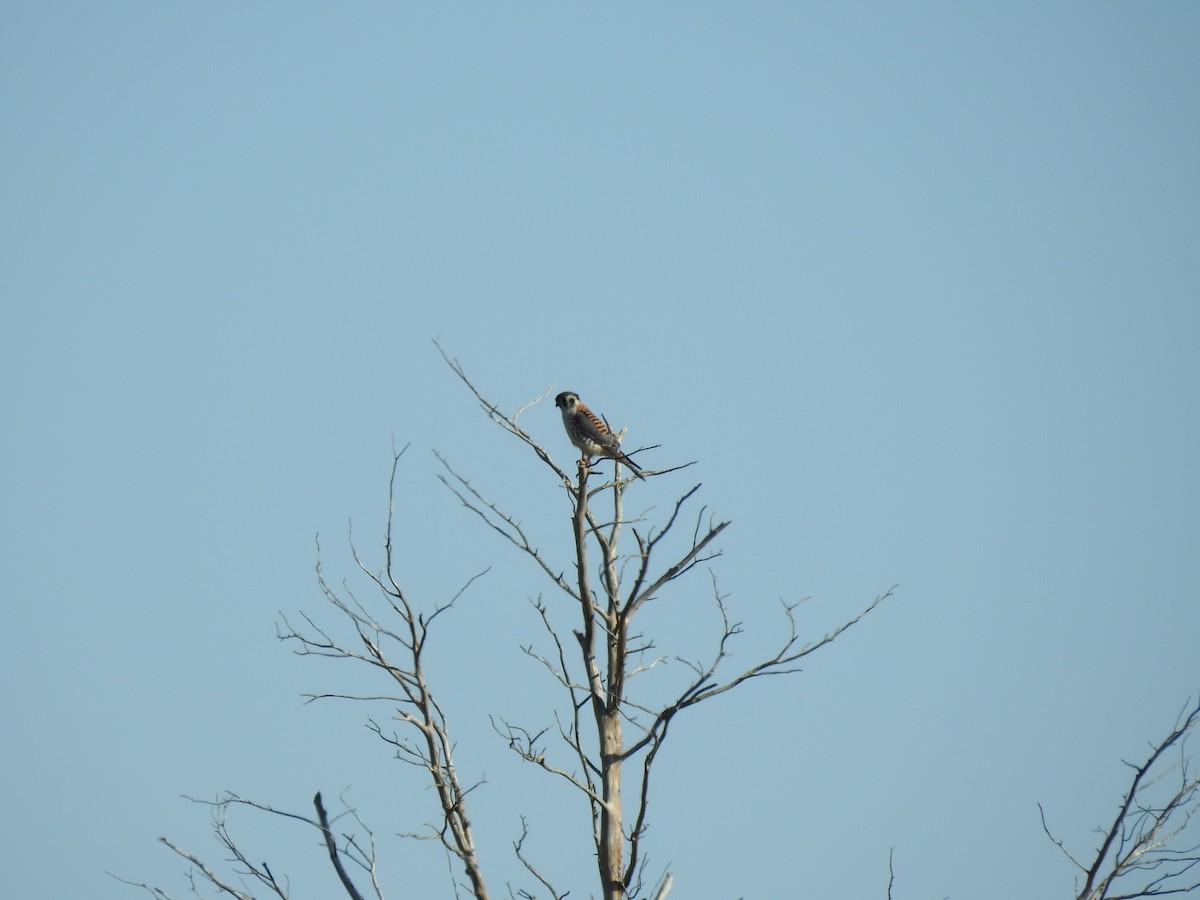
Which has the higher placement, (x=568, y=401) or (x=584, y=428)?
(x=568, y=401)

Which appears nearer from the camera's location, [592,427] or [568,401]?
[592,427]

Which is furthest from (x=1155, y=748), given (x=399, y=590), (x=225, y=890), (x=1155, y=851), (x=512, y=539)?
(x=225, y=890)

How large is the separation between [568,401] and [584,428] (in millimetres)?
600

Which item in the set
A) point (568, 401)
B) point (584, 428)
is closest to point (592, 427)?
point (584, 428)

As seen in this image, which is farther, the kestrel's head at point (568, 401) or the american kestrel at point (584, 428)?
the kestrel's head at point (568, 401)

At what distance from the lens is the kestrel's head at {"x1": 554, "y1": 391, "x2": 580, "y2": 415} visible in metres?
10.8

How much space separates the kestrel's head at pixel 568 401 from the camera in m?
10.8

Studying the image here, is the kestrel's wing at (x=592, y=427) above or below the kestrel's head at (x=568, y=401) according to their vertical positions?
below

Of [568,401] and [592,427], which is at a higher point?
[568,401]

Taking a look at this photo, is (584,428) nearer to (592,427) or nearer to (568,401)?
(592,427)

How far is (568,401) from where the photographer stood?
35.9 feet

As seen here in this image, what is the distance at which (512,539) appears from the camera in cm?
720

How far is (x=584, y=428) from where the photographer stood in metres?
10.4

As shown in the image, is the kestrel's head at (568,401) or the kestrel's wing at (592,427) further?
the kestrel's head at (568,401)
